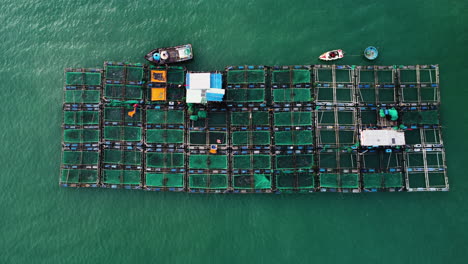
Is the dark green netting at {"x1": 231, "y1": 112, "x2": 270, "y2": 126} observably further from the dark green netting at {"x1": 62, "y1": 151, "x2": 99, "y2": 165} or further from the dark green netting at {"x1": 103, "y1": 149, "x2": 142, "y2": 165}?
the dark green netting at {"x1": 62, "y1": 151, "x2": 99, "y2": 165}

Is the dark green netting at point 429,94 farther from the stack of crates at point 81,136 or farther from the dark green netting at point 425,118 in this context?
the stack of crates at point 81,136

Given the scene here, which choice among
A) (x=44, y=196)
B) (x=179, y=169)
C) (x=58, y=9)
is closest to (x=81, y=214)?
(x=44, y=196)

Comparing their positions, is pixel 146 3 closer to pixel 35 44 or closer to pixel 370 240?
pixel 35 44

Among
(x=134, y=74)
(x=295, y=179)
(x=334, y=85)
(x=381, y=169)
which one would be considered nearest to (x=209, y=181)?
(x=295, y=179)

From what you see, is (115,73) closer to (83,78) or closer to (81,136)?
(83,78)

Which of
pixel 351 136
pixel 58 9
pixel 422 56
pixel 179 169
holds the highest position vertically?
pixel 58 9

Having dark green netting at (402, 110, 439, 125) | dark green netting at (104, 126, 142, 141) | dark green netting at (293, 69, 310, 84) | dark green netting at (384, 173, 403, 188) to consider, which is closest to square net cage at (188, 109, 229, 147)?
dark green netting at (104, 126, 142, 141)

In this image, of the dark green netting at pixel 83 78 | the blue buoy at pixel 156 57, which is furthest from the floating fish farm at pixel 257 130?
the blue buoy at pixel 156 57
